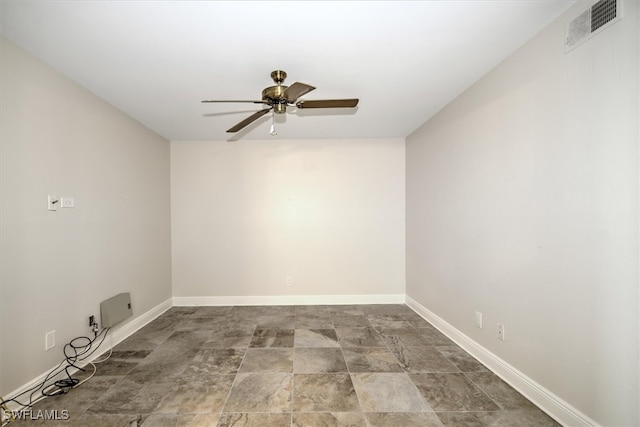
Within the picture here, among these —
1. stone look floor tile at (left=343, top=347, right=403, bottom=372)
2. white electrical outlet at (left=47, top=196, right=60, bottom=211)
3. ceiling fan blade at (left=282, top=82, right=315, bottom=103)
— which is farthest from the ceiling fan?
stone look floor tile at (left=343, top=347, right=403, bottom=372)

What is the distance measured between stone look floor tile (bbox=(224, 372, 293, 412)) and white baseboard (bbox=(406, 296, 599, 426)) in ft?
5.50

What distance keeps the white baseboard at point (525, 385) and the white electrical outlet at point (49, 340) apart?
3525 millimetres

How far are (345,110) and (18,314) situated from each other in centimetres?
322

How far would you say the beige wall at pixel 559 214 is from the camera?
1.22 m

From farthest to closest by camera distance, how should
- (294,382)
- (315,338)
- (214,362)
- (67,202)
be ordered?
(315,338) < (214,362) < (67,202) < (294,382)

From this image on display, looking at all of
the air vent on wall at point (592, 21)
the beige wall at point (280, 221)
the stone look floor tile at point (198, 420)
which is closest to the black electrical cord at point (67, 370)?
the stone look floor tile at point (198, 420)

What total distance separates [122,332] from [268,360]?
1.74 m

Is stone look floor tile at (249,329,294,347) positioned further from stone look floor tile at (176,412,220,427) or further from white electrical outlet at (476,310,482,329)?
white electrical outlet at (476,310,482,329)

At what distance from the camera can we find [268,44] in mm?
1706

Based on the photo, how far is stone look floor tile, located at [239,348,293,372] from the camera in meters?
2.11

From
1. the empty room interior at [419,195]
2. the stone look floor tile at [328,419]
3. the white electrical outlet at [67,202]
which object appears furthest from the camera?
the white electrical outlet at [67,202]

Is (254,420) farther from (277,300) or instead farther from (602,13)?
(602,13)

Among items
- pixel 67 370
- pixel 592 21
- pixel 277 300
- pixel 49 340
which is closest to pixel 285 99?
pixel 592 21

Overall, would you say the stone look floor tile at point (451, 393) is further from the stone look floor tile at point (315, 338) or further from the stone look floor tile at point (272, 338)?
the stone look floor tile at point (272, 338)
